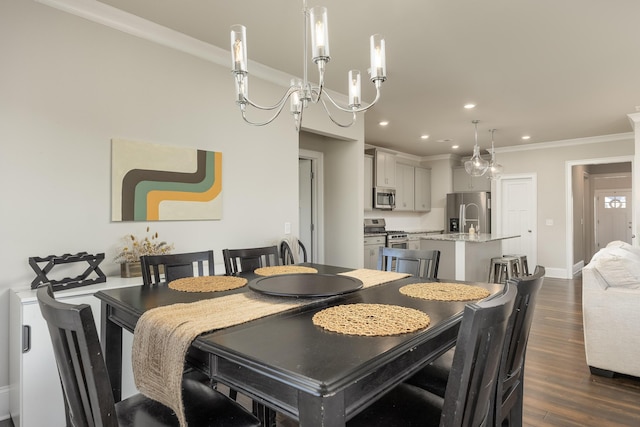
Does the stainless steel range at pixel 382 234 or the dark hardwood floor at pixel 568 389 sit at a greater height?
the stainless steel range at pixel 382 234

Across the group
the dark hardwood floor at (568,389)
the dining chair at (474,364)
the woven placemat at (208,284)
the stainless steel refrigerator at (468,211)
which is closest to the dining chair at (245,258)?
the woven placemat at (208,284)

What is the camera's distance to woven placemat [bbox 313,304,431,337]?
3.64ft

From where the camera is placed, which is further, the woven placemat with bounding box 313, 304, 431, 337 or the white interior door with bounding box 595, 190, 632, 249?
the white interior door with bounding box 595, 190, 632, 249

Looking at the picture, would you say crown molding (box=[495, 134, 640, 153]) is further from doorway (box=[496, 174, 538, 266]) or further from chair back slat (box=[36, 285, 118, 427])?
chair back slat (box=[36, 285, 118, 427])

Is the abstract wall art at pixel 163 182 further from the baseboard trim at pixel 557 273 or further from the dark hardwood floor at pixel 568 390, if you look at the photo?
the baseboard trim at pixel 557 273

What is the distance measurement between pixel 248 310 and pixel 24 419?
59.7 inches

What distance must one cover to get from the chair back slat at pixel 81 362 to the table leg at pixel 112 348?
62 centimetres

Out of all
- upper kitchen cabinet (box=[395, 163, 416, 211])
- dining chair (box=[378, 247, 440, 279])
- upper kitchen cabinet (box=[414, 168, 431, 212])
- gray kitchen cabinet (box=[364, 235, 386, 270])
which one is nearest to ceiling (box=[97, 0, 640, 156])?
dining chair (box=[378, 247, 440, 279])

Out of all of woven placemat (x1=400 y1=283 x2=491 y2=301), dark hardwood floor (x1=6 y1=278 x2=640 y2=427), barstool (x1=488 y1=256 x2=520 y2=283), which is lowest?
dark hardwood floor (x1=6 y1=278 x2=640 y2=427)

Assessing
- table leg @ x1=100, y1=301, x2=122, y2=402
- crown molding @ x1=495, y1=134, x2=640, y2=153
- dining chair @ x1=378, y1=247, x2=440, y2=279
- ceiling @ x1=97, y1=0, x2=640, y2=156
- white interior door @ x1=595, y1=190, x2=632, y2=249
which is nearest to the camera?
table leg @ x1=100, y1=301, x2=122, y2=402

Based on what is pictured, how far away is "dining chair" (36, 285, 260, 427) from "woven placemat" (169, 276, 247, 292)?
55cm

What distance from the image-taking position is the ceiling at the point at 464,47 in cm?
246

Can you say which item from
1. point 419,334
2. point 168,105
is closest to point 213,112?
point 168,105

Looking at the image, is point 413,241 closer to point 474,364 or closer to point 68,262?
point 68,262
